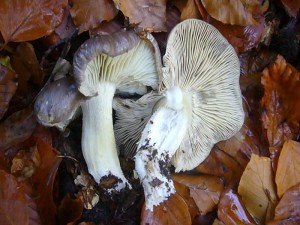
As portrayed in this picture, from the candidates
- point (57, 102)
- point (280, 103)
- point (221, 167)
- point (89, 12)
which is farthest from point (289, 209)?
point (89, 12)

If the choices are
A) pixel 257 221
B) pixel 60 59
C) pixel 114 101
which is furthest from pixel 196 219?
pixel 60 59

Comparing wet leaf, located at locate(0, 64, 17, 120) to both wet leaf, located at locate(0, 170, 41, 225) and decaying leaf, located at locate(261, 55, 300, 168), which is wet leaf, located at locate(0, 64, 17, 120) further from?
decaying leaf, located at locate(261, 55, 300, 168)

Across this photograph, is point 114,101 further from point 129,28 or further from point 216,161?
point 216,161

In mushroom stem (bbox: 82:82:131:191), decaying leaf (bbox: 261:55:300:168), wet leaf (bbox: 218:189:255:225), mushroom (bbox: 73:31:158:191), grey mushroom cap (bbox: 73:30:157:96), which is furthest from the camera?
decaying leaf (bbox: 261:55:300:168)

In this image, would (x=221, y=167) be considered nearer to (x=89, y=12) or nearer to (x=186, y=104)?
(x=186, y=104)

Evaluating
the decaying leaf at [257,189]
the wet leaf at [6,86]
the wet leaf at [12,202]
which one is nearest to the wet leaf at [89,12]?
the wet leaf at [6,86]

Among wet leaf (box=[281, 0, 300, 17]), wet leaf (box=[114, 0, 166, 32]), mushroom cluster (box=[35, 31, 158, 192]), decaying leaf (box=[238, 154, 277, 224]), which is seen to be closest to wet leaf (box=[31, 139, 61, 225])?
mushroom cluster (box=[35, 31, 158, 192])

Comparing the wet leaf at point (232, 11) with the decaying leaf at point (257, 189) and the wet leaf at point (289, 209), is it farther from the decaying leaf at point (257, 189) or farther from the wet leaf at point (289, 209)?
the wet leaf at point (289, 209)
